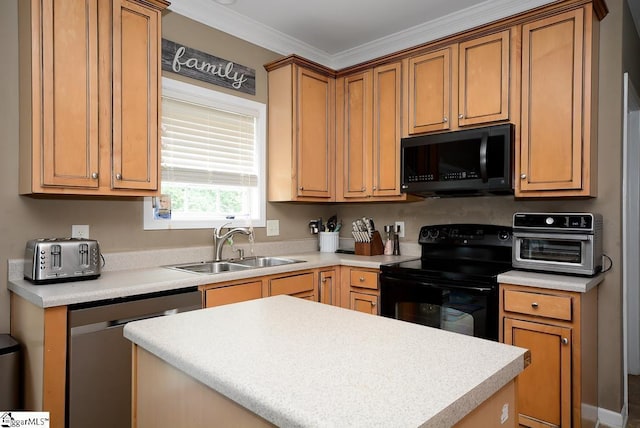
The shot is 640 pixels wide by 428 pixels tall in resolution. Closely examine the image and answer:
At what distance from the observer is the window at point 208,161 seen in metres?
2.79

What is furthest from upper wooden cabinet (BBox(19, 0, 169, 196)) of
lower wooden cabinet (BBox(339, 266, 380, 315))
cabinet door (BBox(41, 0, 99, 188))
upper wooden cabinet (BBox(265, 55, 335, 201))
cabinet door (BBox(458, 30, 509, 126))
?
cabinet door (BBox(458, 30, 509, 126))

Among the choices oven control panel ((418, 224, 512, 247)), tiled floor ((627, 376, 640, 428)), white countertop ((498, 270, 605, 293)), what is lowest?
tiled floor ((627, 376, 640, 428))

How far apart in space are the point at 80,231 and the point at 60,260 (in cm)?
40

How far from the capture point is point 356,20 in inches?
124

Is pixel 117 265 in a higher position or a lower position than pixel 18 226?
lower

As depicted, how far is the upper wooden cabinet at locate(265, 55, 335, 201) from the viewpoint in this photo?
3246mm

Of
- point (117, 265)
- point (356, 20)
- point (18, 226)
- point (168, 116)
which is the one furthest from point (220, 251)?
point (356, 20)

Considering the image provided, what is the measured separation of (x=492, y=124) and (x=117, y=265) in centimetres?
256

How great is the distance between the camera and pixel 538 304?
2.18 meters

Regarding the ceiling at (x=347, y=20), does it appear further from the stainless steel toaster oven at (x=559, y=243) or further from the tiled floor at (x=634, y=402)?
the tiled floor at (x=634, y=402)

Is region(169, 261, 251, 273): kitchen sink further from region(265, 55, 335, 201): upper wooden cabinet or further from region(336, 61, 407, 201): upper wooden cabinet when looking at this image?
region(336, 61, 407, 201): upper wooden cabinet

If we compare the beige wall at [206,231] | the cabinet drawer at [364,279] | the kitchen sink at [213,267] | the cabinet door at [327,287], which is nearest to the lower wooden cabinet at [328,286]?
the cabinet door at [327,287]

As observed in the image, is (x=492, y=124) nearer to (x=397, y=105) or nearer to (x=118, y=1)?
(x=397, y=105)

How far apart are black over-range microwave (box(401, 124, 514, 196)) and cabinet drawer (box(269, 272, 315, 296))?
1001 millimetres
